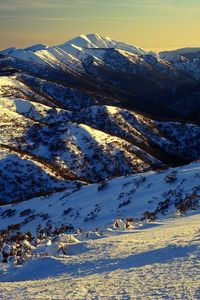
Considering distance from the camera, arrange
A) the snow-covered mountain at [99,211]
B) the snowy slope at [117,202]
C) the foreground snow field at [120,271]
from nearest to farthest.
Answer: the foreground snow field at [120,271] < the snow-covered mountain at [99,211] < the snowy slope at [117,202]

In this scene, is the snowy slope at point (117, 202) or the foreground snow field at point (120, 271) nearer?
the foreground snow field at point (120, 271)

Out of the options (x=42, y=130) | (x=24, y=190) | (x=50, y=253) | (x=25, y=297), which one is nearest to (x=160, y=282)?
(x=25, y=297)

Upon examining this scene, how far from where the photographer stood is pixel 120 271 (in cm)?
678

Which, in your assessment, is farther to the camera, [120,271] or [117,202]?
[117,202]

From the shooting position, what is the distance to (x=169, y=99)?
179250 millimetres

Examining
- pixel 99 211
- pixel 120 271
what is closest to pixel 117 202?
pixel 99 211

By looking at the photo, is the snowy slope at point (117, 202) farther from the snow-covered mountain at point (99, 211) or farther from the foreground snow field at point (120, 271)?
the foreground snow field at point (120, 271)

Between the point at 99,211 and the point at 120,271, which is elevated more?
the point at 120,271

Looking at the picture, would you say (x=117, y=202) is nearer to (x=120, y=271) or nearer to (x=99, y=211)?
(x=99, y=211)

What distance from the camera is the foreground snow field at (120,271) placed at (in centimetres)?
564

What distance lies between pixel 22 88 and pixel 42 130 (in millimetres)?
53666

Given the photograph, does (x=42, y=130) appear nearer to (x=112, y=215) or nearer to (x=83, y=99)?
(x=112, y=215)

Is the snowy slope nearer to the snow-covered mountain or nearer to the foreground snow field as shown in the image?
the snow-covered mountain

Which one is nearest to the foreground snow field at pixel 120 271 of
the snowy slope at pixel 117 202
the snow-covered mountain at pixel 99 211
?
the snow-covered mountain at pixel 99 211
